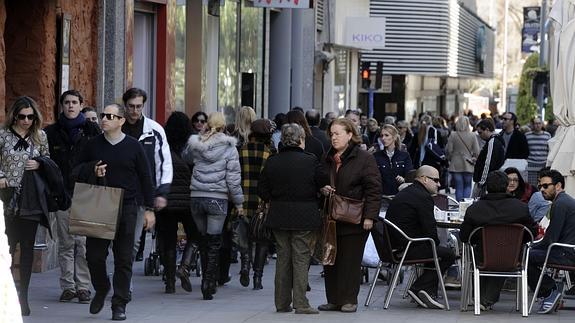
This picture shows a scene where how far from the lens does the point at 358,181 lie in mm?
11375

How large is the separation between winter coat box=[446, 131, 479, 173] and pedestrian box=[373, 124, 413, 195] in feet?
26.7

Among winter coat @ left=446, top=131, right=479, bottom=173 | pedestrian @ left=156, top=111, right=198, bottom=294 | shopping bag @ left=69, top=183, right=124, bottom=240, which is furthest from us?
winter coat @ left=446, top=131, right=479, bottom=173

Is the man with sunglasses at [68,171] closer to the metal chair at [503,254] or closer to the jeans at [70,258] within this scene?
the jeans at [70,258]

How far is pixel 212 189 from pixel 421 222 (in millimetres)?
2011

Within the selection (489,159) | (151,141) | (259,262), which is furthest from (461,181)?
(151,141)

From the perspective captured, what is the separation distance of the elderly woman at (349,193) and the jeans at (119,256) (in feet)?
5.89

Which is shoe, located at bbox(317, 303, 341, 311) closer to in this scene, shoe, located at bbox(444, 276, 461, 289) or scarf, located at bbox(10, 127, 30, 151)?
shoe, located at bbox(444, 276, 461, 289)

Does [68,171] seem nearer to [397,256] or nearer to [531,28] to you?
[397,256]

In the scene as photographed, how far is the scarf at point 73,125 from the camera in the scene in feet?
38.5

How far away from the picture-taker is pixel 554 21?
14.3 meters

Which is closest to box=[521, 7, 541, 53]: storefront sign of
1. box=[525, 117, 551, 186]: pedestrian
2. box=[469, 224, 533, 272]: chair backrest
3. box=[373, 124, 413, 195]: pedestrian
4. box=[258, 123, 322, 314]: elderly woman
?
box=[525, 117, 551, 186]: pedestrian

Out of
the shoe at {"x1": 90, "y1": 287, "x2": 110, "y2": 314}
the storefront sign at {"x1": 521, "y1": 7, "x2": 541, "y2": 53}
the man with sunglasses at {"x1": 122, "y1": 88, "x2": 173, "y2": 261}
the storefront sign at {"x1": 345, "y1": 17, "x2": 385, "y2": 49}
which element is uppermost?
the storefront sign at {"x1": 521, "y1": 7, "x2": 541, "y2": 53}

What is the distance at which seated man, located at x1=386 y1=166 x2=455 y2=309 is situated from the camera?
38.6ft

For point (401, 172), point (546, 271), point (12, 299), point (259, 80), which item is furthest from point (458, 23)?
point (12, 299)
